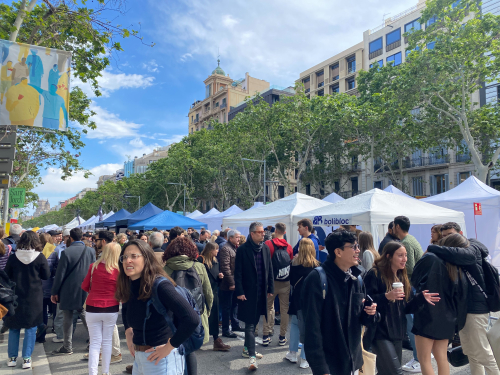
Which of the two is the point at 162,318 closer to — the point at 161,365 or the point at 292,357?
the point at 161,365

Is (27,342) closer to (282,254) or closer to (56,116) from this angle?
(56,116)

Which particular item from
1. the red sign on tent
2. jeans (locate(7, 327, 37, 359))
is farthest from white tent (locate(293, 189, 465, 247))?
jeans (locate(7, 327, 37, 359))

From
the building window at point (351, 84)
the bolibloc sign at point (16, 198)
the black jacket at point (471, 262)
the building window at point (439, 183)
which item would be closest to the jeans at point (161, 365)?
the black jacket at point (471, 262)

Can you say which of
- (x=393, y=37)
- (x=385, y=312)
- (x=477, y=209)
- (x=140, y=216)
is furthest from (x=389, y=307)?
(x=393, y=37)

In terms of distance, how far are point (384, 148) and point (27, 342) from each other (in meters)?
27.9

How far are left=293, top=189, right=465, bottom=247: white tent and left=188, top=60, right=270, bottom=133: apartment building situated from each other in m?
56.9

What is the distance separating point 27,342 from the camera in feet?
16.9

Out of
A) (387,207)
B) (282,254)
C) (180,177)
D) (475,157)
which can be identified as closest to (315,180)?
(180,177)

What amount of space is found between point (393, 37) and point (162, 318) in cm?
4220

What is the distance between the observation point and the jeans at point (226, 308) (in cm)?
692

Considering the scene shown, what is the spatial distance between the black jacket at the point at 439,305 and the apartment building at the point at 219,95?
6288 cm

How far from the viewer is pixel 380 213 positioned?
9.17 m

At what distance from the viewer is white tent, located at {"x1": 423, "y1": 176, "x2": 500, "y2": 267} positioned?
39.1 feet

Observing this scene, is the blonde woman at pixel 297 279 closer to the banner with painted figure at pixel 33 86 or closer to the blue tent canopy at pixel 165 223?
the banner with painted figure at pixel 33 86
